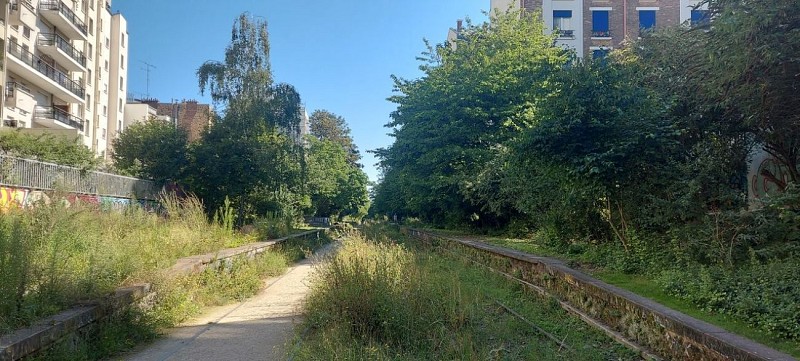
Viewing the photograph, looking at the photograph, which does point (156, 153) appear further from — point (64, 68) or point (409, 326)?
point (409, 326)

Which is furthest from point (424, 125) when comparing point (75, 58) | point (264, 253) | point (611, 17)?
point (75, 58)

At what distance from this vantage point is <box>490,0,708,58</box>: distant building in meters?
35.8

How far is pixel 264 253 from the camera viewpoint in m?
17.2

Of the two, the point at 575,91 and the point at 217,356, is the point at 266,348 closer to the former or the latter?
the point at 217,356

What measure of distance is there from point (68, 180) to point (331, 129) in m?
65.5

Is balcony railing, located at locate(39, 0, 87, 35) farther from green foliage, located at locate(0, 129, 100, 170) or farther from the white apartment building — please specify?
green foliage, located at locate(0, 129, 100, 170)

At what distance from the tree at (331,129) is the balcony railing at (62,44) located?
129 feet

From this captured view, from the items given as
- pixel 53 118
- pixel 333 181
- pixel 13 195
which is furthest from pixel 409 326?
pixel 333 181

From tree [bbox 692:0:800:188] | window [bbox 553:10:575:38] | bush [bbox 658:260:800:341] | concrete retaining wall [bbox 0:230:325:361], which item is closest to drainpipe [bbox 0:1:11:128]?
concrete retaining wall [bbox 0:230:325:361]

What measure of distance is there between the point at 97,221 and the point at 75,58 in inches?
1500

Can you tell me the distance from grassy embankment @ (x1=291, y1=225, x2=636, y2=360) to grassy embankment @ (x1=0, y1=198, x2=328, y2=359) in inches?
88.2

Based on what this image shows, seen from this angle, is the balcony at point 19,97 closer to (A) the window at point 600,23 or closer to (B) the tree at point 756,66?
(B) the tree at point 756,66

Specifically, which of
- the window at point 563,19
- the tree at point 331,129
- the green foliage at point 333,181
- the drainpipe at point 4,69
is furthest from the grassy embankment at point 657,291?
the tree at point 331,129

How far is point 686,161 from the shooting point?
10172 mm
